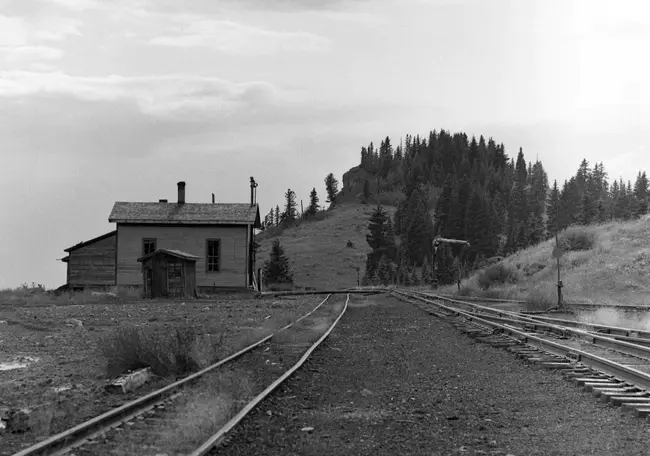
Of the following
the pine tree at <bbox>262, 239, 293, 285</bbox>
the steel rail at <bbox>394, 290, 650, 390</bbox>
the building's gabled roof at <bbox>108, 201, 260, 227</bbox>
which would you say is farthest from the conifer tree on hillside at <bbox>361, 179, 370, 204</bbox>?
the steel rail at <bbox>394, 290, 650, 390</bbox>

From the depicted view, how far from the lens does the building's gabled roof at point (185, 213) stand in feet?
133

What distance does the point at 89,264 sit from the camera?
41.5m

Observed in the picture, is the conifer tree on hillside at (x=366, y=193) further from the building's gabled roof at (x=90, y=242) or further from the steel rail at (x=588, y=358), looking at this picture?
the steel rail at (x=588, y=358)

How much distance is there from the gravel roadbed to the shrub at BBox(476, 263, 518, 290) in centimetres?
3309

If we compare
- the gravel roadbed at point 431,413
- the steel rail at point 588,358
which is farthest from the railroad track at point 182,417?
the steel rail at point 588,358

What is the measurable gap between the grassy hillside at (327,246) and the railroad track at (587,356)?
78.1m

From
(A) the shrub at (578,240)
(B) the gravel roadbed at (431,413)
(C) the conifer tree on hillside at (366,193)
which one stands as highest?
(C) the conifer tree on hillside at (366,193)

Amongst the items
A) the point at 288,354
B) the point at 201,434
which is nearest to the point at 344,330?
the point at 288,354

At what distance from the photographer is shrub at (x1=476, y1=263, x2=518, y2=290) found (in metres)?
44.6

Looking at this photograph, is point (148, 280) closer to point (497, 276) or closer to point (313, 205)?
point (497, 276)

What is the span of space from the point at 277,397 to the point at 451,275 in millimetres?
70779

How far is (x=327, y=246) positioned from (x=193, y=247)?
99.5m

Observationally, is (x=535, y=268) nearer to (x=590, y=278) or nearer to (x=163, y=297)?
(x=590, y=278)

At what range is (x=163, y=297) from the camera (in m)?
34.7
